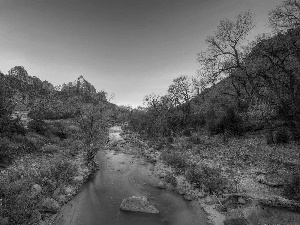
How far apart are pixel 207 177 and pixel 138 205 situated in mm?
5934

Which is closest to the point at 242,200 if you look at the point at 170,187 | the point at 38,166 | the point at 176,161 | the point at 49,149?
the point at 170,187

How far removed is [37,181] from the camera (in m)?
14.8

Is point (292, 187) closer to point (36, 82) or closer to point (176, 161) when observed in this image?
point (176, 161)

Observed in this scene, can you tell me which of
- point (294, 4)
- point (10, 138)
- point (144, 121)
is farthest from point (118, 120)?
point (294, 4)

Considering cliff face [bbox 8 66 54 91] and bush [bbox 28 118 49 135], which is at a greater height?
cliff face [bbox 8 66 54 91]

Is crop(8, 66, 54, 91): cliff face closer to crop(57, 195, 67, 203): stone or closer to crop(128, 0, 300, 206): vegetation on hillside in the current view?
crop(128, 0, 300, 206): vegetation on hillside

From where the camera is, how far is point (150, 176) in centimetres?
1983

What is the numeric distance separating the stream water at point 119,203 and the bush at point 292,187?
4.99m

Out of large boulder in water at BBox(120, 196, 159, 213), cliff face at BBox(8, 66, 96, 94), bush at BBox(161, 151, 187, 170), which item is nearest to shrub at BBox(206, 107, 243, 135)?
bush at BBox(161, 151, 187, 170)

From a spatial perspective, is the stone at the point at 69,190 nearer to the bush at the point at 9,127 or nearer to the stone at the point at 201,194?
the stone at the point at 201,194

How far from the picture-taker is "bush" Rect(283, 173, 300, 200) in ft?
39.6

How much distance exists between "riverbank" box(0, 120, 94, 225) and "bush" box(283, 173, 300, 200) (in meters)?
13.7

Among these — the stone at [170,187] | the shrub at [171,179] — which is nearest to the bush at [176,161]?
the shrub at [171,179]

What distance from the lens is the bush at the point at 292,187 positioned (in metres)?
12.1
